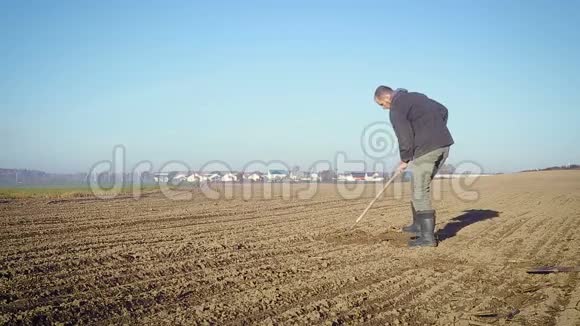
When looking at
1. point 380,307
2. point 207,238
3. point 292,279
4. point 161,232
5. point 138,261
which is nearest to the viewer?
point 380,307

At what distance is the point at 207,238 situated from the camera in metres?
6.52

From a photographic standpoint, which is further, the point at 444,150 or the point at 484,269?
the point at 444,150

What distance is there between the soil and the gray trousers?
0.63m

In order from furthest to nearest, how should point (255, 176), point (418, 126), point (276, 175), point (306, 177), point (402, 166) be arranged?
point (255, 176)
point (276, 175)
point (306, 177)
point (402, 166)
point (418, 126)

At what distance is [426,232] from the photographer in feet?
19.3

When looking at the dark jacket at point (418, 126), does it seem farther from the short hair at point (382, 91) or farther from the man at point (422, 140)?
the short hair at point (382, 91)

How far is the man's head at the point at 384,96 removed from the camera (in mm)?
6215

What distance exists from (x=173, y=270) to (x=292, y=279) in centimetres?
120

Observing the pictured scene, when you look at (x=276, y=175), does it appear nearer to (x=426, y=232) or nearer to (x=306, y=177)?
(x=306, y=177)

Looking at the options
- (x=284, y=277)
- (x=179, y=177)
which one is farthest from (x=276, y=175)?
(x=284, y=277)

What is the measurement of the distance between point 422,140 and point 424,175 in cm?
47

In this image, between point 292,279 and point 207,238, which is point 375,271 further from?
point 207,238

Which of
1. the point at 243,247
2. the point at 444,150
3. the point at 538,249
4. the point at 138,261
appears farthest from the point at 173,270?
the point at 538,249

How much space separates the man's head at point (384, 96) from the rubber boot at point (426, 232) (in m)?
1.55
